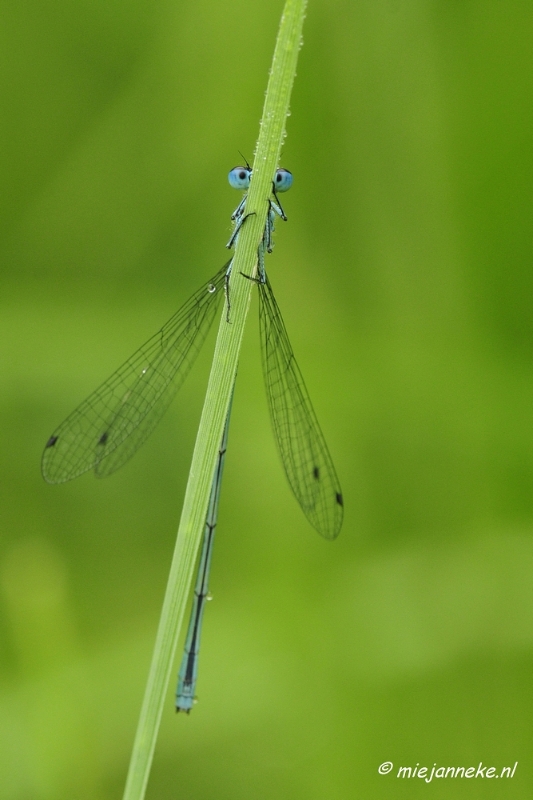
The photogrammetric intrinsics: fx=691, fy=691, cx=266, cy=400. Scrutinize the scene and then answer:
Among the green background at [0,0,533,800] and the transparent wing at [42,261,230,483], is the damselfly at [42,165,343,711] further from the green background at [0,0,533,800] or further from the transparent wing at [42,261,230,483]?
the green background at [0,0,533,800]

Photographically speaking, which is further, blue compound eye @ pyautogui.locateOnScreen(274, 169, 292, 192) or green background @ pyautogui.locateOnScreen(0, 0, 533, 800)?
green background @ pyautogui.locateOnScreen(0, 0, 533, 800)

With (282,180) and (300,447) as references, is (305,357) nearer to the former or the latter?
(300,447)

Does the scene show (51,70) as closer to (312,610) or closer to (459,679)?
(312,610)

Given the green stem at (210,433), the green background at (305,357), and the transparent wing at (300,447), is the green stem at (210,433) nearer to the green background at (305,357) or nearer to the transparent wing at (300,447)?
the transparent wing at (300,447)

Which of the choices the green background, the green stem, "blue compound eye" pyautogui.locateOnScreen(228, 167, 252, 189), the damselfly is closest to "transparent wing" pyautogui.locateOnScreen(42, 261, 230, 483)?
the damselfly

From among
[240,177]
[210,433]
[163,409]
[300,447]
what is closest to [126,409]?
[163,409]

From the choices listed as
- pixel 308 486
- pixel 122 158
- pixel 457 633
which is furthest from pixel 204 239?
pixel 457 633

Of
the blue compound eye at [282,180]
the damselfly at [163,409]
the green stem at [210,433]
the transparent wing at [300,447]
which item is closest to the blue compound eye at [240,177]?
the damselfly at [163,409]
